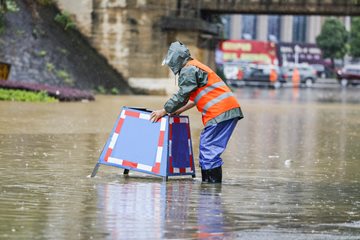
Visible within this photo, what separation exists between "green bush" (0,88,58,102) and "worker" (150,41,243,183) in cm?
2061

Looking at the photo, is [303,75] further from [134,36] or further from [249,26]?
[249,26]

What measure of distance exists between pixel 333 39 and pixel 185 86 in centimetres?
9983

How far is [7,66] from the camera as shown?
37.9m

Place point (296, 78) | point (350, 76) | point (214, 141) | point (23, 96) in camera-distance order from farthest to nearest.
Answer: point (350, 76)
point (296, 78)
point (23, 96)
point (214, 141)

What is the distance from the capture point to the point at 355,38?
113000 mm

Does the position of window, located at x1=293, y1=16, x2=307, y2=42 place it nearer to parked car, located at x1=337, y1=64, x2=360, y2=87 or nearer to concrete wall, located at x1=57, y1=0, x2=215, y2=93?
parked car, located at x1=337, y1=64, x2=360, y2=87

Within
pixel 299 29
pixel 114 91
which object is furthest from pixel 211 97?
pixel 299 29

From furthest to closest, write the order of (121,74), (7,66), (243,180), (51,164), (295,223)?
(121,74), (7,66), (51,164), (243,180), (295,223)

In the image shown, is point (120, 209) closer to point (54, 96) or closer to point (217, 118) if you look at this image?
point (217, 118)

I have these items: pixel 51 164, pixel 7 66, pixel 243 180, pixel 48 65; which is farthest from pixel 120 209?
pixel 48 65

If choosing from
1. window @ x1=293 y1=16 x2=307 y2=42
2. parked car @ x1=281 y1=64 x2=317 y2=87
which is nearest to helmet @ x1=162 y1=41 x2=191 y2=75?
parked car @ x1=281 y1=64 x2=317 y2=87

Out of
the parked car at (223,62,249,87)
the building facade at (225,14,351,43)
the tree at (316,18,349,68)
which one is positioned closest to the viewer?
the parked car at (223,62,249,87)

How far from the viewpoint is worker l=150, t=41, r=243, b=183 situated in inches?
514

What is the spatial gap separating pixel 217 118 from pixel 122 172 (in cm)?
193
